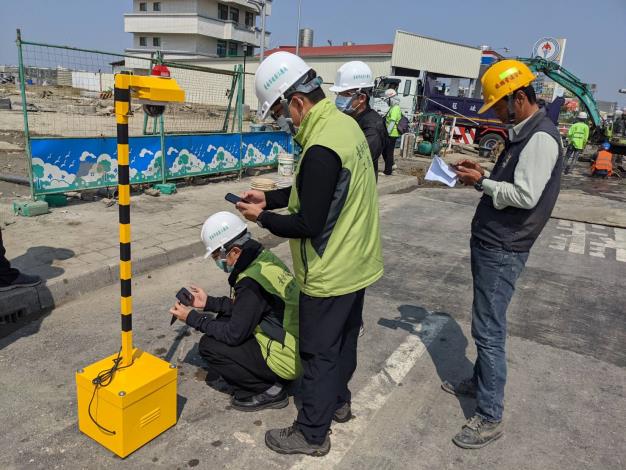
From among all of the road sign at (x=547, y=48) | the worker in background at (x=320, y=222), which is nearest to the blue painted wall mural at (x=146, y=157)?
the worker in background at (x=320, y=222)

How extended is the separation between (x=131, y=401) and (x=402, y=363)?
2.03 metres

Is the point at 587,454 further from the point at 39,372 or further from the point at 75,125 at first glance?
the point at 75,125

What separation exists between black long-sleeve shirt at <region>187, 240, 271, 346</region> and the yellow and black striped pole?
422 mm

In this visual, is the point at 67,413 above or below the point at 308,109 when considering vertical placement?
below

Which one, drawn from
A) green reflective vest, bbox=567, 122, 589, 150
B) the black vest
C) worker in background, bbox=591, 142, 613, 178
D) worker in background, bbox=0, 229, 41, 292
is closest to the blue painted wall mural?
worker in background, bbox=0, 229, 41, 292

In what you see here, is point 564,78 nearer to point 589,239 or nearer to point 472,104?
point 472,104

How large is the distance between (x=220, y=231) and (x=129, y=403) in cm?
105

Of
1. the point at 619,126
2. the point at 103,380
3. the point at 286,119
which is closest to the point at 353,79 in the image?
the point at 286,119

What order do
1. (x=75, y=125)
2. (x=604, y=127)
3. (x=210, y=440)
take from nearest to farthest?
(x=210, y=440)
(x=75, y=125)
(x=604, y=127)

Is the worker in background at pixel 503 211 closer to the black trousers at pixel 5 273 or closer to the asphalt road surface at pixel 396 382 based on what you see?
the asphalt road surface at pixel 396 382

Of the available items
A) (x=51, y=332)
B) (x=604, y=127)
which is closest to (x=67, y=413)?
(x=51, y=332)

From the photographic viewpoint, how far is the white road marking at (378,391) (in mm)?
2541

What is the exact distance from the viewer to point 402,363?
141 inches

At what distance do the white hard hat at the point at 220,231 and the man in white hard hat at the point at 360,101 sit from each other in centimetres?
146
